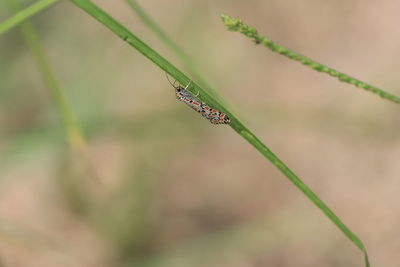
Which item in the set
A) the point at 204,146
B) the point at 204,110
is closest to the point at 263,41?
the point at 204,110

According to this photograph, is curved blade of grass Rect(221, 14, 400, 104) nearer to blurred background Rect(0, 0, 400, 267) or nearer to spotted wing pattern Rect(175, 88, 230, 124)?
spotted wing pattern Rect(175, 88, 230, 124)

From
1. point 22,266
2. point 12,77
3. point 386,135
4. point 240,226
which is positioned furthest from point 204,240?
point 12,77

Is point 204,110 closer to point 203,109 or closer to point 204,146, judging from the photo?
point 203,109

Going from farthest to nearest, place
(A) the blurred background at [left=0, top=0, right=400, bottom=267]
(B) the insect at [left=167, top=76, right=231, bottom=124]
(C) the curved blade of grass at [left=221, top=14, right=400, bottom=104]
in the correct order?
(A) the blurred background at [left=0, top=0, right=400, bottom=267] → (B) the insect at [left=167, top=76, right=231, bottom=124] → (C) the curved blade of grass at [left=221, top=14, right=400, bottom=104]

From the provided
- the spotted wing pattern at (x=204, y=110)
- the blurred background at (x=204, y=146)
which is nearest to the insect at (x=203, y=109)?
the spotted wing pattern at (x=204, y=110)

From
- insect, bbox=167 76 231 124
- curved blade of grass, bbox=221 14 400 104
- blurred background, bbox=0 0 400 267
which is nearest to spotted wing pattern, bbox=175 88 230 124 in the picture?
insect, bbox=167 76 231 124

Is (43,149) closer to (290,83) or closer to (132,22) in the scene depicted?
(132,22)

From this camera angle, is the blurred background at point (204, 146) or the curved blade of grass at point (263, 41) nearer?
the curved blade of grass at point (263, 41)

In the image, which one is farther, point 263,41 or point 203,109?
point 203,109

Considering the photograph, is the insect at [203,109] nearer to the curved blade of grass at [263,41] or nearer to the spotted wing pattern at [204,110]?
the spotted wing pattern at [204,110]

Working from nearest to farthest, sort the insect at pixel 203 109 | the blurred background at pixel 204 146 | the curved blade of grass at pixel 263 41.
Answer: the curved blade of grass at pixel 263 41 < the insect at pixel 203 109 < the blurred background at pixel 204 146
